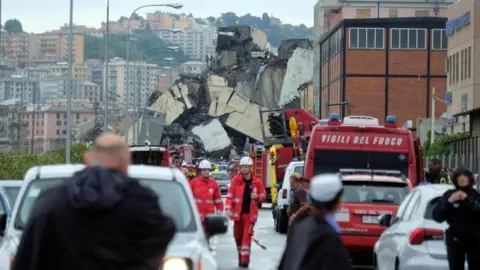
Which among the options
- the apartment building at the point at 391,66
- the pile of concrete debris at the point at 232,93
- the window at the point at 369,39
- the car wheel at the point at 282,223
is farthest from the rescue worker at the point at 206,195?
the pile of concrete debris at the point at 232,93

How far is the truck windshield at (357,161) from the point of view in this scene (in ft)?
83.9

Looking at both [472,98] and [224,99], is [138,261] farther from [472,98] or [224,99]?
[224,99]

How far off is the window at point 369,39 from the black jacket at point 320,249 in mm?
92674

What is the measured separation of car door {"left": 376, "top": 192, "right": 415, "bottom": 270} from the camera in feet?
50.7

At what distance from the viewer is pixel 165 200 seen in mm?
11711

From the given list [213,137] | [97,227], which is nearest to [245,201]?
[97,227]

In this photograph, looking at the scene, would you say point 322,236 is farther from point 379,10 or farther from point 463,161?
point 379,10

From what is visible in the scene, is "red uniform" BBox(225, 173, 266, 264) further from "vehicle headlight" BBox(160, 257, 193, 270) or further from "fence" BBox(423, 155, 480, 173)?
"fence" BBox(423, 155, 480, 173)

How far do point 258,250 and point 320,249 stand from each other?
18718 millimetres

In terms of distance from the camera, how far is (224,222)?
11297mm

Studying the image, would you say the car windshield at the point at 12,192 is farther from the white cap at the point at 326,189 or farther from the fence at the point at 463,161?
the fence at the point at 463,161

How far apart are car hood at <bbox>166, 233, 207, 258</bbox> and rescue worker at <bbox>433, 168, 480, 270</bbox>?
3.30m

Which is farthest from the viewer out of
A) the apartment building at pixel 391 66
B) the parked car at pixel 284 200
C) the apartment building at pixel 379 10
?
the apartment building at pixel 379 10

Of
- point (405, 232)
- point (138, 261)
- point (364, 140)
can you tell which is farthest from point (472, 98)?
point (138, 261)
